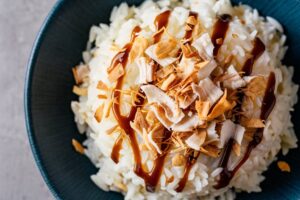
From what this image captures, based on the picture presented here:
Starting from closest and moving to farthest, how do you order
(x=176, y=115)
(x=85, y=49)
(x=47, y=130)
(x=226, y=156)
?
(x=176, y=115) → (x=226, y=156) → (x=47, y=130) → (x=85, y=49)

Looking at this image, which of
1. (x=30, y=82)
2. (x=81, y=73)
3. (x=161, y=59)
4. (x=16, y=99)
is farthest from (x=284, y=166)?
(x=16, y=99)

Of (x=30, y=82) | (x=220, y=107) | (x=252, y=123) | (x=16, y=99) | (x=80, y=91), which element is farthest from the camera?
(x=16, y=99)

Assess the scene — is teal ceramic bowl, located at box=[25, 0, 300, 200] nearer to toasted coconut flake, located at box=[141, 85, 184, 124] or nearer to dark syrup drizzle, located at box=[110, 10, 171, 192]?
dark syrup drizzle, located at box=[110, 10, 171, 192]

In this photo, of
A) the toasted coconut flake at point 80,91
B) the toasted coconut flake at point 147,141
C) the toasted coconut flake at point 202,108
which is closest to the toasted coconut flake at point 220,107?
the toasted coconut flake at point 202,108

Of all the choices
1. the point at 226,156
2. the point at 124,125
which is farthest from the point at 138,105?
the point at 226,156

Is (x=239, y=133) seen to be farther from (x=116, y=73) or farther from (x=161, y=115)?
(x=116, y=73)

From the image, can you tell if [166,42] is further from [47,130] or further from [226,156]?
[47,130]

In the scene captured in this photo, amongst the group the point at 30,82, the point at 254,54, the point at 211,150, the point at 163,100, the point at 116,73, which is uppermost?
the point at 30,82
